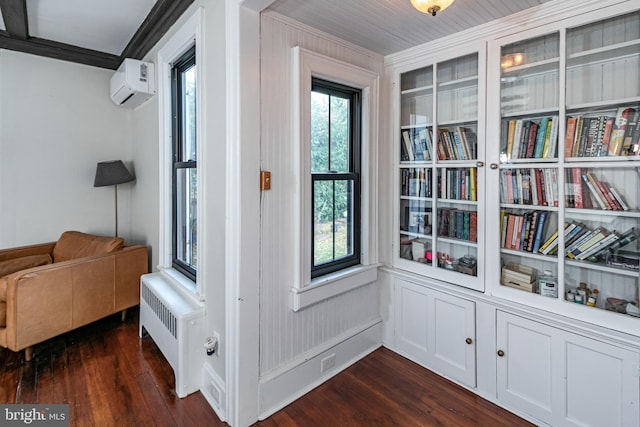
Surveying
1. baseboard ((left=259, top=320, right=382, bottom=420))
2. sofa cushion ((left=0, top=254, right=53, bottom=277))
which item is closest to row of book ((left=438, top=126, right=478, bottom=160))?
baseboard ((left=259, top=320, right=382, bottom=420))

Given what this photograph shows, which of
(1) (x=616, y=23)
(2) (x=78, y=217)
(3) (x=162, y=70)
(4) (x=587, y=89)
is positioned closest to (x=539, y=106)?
(4) (x=587, y=89)

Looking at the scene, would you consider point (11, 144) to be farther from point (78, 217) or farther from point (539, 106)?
point (539, 106)

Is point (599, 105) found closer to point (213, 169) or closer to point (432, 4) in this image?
point (432, 4)

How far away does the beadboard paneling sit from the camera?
5.86 feet

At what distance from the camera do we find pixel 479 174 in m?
2.02

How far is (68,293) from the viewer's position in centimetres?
242

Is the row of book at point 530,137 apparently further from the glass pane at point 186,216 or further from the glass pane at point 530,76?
the glass pane at point 186,216

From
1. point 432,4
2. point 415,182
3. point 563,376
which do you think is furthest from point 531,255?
point 432,4

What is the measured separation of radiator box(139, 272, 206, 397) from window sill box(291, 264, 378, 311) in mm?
621

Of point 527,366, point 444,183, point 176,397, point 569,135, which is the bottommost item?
point 176,397

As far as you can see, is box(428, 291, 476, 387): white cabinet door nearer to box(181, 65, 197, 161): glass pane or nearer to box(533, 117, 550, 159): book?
box(533, 117, 550, 159): book

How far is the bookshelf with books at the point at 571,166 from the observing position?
5.15ft

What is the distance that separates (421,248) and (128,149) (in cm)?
318

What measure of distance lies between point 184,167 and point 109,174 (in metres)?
1.20
